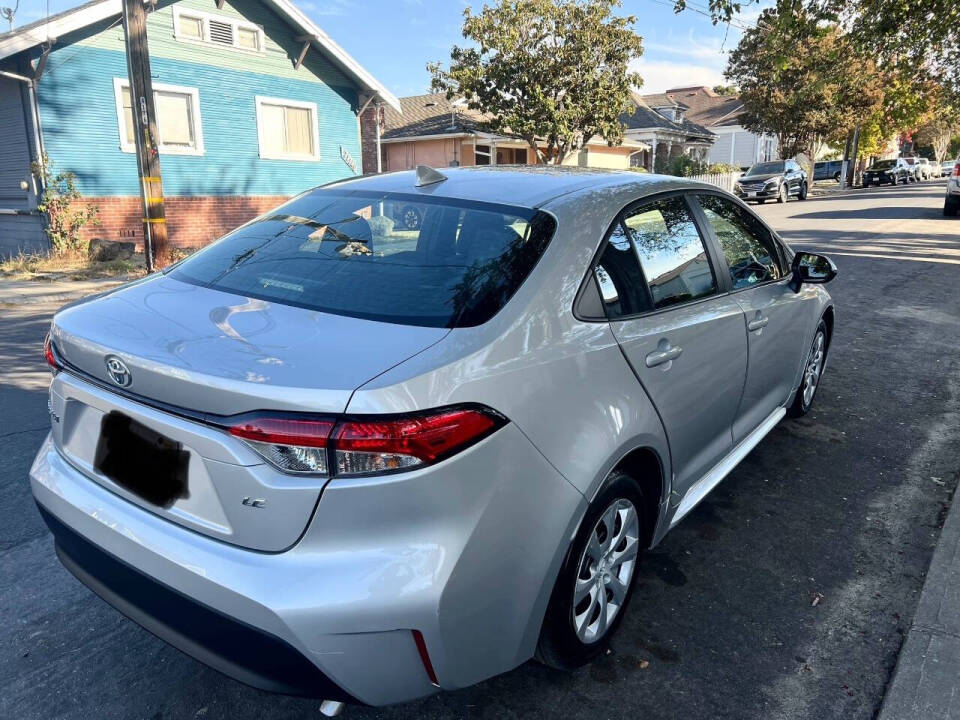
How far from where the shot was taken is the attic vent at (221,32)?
53.9ft

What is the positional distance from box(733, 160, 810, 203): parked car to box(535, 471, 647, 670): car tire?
29.7 m

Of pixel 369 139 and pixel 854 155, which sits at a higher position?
pixel 854 155

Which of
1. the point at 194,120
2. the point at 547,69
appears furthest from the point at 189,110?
the point at 547,69

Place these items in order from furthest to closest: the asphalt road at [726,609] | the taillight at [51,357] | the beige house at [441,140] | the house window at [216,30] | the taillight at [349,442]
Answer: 1. the beige house at [441,140]
2. the house window at [216,30]
3. the asphalt road at [726,609]
4. the taillight at [51,357]
5. the taillight at [349,442]

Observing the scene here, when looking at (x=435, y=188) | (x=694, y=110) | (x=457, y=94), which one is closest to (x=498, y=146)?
(x=457, y=94)

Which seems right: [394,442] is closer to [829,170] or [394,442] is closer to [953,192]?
[953,192]

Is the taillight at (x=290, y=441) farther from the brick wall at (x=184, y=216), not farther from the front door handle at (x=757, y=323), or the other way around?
the brick wall at (x=184, y=216)

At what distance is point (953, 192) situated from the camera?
20.6 meters

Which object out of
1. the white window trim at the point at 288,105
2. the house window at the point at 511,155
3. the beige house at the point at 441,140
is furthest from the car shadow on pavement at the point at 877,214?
the white window trim at the point at 288,105

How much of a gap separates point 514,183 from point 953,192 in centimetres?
2255

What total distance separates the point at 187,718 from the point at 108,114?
15.3 meters

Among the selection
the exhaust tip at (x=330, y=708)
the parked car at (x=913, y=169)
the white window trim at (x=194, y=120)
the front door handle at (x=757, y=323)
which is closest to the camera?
the exhaust tip at (x=330, y=708)

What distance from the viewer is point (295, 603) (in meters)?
1.77

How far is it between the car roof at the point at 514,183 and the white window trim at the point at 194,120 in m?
13.5
